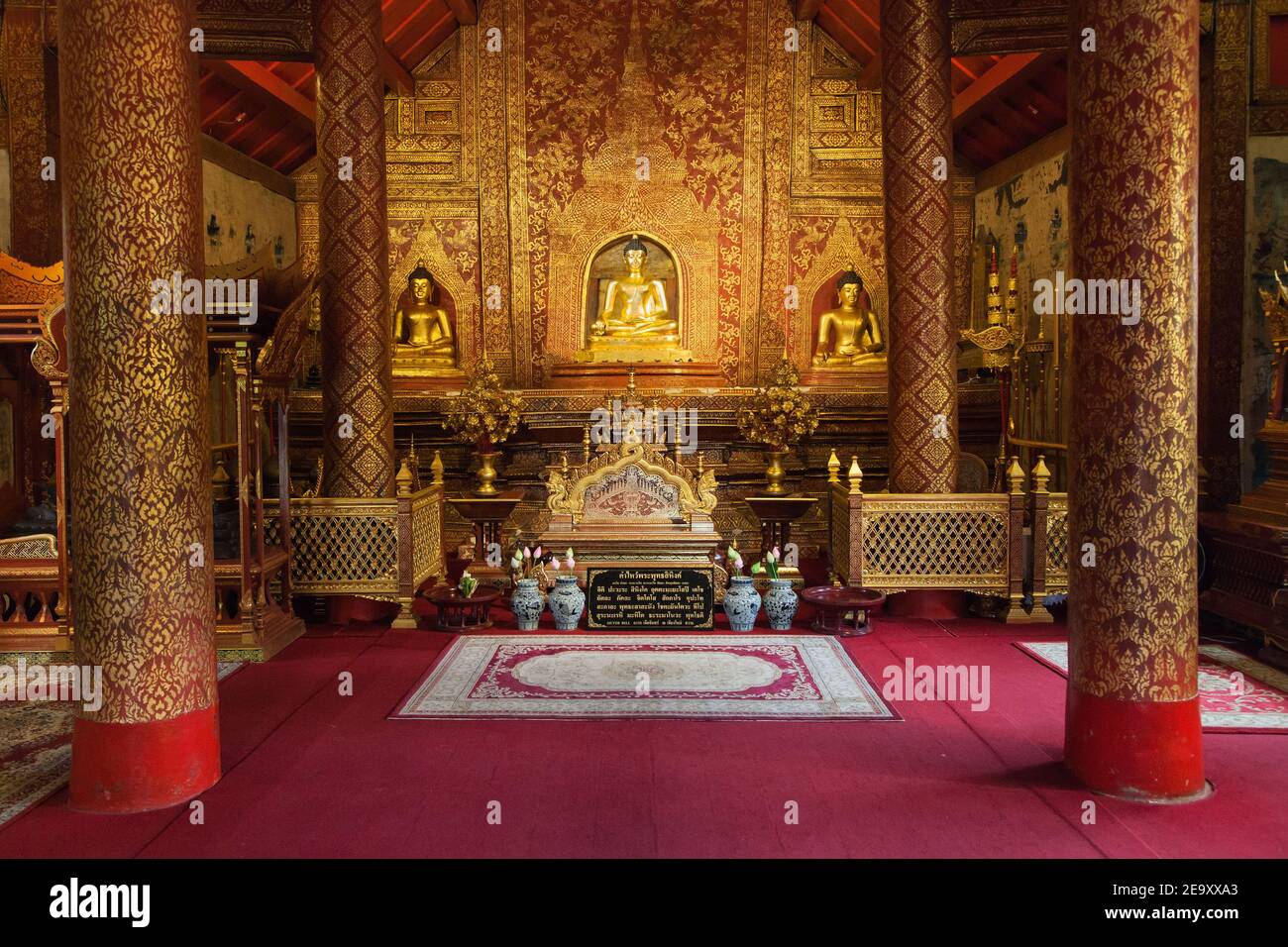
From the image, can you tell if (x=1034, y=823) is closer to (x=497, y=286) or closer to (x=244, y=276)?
(x=244, y=276)

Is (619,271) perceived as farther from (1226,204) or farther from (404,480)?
(1226,204)

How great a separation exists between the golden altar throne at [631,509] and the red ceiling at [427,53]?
15.5 ft

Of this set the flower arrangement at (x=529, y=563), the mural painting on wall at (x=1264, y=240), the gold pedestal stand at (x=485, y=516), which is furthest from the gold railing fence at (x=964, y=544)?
the gold pedestal stand at (x=485, y=516)

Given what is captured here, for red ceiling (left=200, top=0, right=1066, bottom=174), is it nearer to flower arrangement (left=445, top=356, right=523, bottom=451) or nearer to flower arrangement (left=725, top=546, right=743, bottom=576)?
flower arrangement (left=445, top=356, right=523, bottom=451)

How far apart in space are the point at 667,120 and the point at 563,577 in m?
6.91

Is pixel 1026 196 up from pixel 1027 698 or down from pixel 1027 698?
up

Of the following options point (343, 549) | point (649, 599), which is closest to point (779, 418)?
point (649, 599)

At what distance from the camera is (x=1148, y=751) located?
4.03m

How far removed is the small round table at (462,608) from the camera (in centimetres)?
748

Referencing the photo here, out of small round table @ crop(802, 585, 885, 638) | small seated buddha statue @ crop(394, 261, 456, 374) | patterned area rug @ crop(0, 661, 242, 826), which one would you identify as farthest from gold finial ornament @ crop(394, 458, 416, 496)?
small seated buddha statue @ crop(394, 261, 456, 374)

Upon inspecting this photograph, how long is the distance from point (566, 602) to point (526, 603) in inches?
11.0

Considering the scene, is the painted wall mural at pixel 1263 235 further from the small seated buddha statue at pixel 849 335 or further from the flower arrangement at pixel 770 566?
the small seated buddha statue at pixel 849 335

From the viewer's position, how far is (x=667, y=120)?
12266mm

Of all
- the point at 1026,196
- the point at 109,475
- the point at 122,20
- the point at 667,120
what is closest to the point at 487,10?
the point at 667,120
